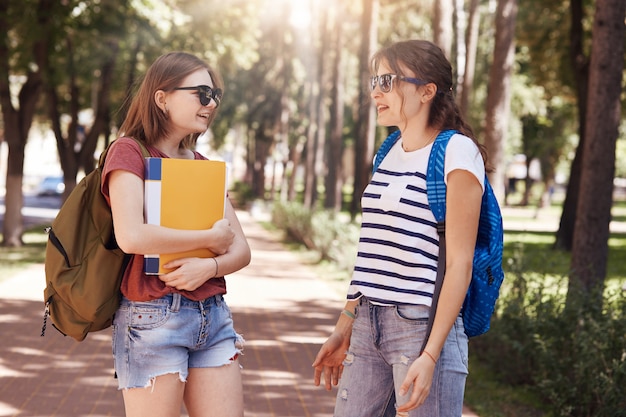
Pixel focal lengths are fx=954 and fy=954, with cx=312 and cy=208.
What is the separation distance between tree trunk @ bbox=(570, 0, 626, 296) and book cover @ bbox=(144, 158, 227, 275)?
5996mm

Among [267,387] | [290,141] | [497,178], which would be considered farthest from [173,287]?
[290,141]

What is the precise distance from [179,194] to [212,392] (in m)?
0.65

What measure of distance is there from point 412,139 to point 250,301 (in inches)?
380

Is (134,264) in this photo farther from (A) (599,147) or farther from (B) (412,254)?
(A) (599,147)

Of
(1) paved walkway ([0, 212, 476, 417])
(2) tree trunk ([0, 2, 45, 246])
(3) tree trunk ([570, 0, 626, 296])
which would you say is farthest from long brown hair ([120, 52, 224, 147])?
(2) tree trunk ([0, 2, 45, 246])

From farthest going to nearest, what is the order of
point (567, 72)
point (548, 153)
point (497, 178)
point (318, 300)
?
point (548, 153) < point (567, 72) < point (318, 300) < point (497, 178)

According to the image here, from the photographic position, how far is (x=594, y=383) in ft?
19.3

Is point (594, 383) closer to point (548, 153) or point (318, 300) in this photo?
point (318, 300)

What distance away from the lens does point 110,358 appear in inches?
326

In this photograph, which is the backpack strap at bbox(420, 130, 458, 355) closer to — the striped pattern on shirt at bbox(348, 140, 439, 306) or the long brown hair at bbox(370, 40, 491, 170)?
the striped pattern on shirt at bbox(348, 140, 439, 306)

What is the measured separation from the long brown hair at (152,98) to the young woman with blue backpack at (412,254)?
2.07ft

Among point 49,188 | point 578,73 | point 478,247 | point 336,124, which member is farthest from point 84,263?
point 49,188

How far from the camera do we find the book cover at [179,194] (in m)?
2.93

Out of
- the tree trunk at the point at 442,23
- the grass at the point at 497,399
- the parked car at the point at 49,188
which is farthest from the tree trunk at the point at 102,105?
the parked car at the point at 49,188
